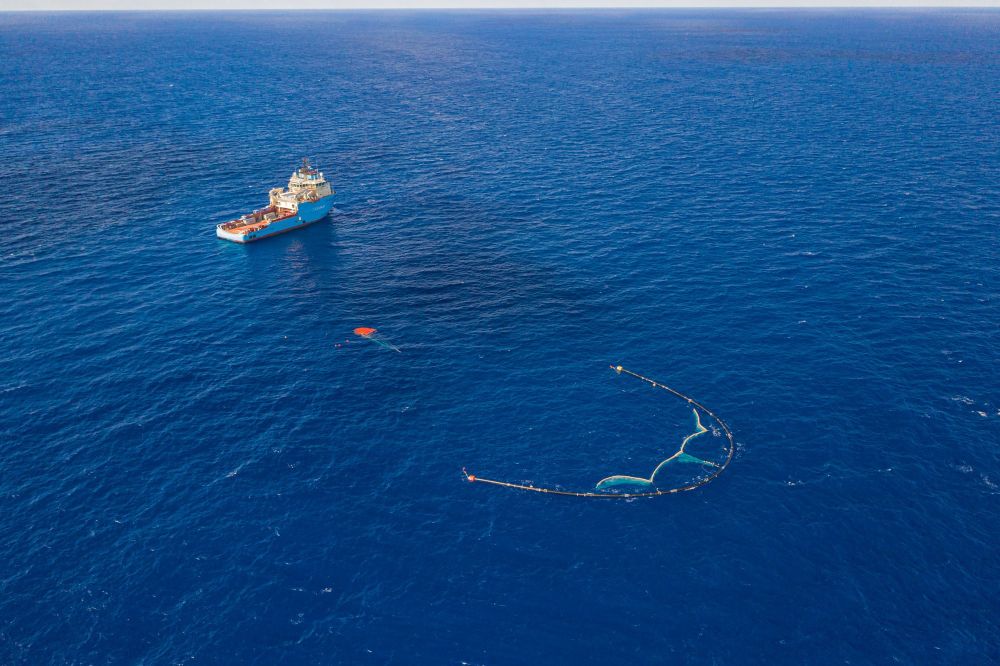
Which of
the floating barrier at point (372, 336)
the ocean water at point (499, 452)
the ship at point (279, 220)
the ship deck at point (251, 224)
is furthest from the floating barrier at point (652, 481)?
the ship deck at point (251, 224)

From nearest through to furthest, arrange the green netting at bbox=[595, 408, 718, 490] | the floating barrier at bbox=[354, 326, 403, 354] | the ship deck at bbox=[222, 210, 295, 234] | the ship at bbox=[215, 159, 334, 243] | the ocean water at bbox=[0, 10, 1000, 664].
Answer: the ocean water at bbox=[0, 10, 1000, 664], the green netting at bbox=[595, 408, 718, 490], the floating barrier at bbox=[354, 326, 403, 354], the ship at bbox=[215, 159, 334, 243], the ship deck at bbox=[222, 210, 295, 234]

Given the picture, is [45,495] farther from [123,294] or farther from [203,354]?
[123,294]

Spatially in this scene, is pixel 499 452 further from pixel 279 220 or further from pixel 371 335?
pixel 279 220

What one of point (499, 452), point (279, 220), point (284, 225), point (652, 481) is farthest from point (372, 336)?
point (284, 225)

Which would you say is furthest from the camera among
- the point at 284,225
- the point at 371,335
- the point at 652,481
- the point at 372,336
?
the point at 284,225

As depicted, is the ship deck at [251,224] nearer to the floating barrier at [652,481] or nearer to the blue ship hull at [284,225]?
the blue ship hull at [284,225]

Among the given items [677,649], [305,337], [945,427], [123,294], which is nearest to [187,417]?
[305,337]

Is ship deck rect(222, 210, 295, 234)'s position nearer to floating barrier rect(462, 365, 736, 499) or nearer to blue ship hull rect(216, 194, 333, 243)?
blue ship hull rect(216, 194, 333, 243)

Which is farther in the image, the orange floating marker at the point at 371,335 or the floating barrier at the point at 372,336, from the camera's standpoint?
the orange floating marker at the point at 371,335

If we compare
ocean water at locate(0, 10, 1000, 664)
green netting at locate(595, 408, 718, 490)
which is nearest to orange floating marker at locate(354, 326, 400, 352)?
ocean water at locate(0, 10, 1000, 664)

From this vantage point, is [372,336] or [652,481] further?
[372,336]

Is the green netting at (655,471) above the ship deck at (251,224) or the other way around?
the other way around
